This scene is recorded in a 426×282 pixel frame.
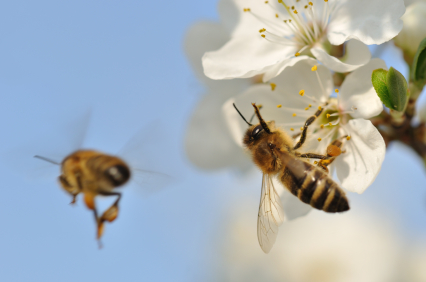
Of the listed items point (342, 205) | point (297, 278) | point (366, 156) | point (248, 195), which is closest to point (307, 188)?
point (342, 205)

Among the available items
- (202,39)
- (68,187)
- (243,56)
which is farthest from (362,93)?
(68,187)

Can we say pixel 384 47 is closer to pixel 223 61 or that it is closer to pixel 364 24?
pixel 364 24

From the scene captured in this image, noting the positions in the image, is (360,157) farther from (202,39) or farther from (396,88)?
(202,39)

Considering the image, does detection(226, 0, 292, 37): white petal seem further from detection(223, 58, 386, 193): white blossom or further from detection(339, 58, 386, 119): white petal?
detection(339, 58, 386, 119): white petal

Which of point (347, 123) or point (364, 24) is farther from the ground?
point (364, 24)

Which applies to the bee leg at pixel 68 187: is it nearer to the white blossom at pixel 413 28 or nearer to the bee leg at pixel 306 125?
the bee leg at pixel 306 125

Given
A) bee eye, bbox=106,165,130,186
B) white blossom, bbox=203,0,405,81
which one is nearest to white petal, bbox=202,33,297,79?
white blossom, bbox=203,0,405,81
